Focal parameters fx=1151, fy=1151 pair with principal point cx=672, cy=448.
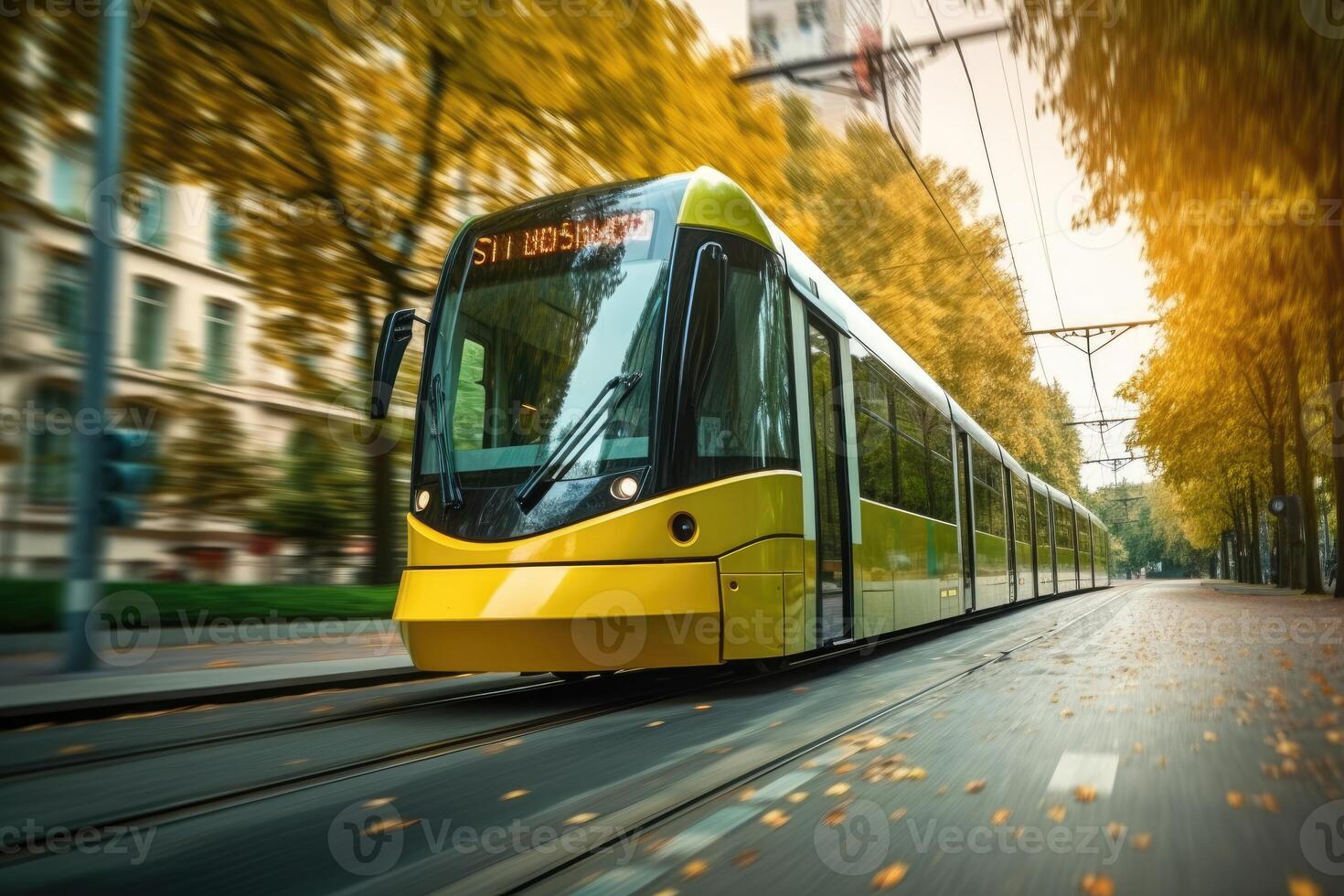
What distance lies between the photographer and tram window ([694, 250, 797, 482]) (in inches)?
286

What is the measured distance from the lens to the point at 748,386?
7.63 m

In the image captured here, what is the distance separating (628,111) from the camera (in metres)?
15.4

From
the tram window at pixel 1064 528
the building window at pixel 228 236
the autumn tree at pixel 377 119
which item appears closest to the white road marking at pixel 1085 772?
the autumn tree at pixel 377 119

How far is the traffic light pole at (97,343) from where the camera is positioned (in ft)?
27.4

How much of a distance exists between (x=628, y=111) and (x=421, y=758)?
1171 cm

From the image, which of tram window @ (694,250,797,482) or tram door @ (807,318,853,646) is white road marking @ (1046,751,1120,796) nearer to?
tram window @ (694,250,797,482)

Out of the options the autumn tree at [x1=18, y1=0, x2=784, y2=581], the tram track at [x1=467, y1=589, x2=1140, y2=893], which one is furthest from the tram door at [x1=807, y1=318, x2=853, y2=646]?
the autumn tree at [x1=18, y1=0, x2=784, y2=581]

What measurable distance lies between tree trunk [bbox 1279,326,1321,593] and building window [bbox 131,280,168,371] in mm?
22697

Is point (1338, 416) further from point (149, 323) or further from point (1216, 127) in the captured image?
point (149, 323)

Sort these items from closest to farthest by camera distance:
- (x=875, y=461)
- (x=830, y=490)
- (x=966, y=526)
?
(x=830, y=490)
(x=875, y=461)
(x=966, y=526)

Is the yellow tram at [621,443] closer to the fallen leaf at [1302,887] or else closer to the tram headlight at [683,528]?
the tram headlight at [683,528]

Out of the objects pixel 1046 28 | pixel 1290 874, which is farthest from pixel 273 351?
pixel 1290 874

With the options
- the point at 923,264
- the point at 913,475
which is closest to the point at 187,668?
the point at 913,475

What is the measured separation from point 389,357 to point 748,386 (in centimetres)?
242
